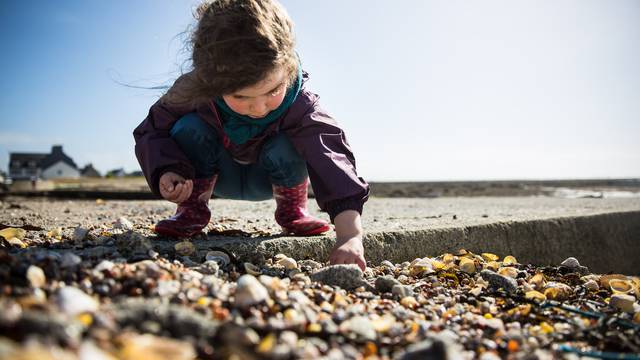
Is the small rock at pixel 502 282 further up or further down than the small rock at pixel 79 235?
further down

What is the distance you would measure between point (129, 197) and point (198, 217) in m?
8.56

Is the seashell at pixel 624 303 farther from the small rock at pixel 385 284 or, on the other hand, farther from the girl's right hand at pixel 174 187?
the girl's right hand at pixel 174 187

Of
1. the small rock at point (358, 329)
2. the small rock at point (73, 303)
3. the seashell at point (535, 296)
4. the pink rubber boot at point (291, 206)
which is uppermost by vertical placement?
the pink rubber boot at point (291, 206)

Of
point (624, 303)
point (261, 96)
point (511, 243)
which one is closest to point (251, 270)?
point (261, 96)

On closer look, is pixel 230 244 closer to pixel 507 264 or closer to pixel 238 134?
pixel 238 134

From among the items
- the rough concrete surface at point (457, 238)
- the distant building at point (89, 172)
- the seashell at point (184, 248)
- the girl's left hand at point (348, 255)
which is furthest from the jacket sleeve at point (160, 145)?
the distant building at point (89, 172)

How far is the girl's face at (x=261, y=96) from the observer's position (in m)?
1.91

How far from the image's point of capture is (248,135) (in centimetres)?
227

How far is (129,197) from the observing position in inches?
396

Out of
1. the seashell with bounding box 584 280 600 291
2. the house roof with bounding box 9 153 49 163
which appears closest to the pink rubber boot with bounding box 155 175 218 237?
the seashell with bounding box 584 280 600 291

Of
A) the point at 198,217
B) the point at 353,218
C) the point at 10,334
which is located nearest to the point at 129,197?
the point at 198,217

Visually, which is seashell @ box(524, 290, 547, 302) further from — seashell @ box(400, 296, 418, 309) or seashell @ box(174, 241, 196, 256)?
seashell @ box(174, 241, 196, 256)

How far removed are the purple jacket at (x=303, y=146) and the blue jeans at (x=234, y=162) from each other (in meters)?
0.05

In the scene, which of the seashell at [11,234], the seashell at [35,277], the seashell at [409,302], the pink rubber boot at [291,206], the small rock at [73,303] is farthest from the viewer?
the pink rubber boot at [291,206]
